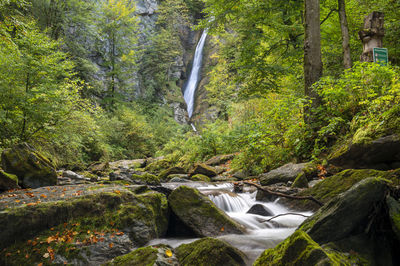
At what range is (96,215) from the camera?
3.48 meters

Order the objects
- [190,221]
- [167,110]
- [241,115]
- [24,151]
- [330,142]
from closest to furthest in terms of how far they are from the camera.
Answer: [190,221] → [24,151] → [330,142] → [241,115] → [167,110]

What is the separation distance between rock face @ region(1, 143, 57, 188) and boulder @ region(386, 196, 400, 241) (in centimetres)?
643

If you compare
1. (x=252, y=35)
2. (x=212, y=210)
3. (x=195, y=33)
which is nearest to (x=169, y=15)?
(x=195, y=33)

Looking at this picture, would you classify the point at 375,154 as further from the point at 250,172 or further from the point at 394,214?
the point at 250,172

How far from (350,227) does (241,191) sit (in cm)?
416

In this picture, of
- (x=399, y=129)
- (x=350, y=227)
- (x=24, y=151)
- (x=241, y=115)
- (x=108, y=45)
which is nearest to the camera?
(x=350, y=227)

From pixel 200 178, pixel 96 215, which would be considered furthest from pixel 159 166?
pixel 96 215

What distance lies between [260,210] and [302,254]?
2988 mm

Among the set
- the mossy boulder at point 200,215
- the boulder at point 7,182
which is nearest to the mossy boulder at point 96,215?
the mossy boulder at point 200,215

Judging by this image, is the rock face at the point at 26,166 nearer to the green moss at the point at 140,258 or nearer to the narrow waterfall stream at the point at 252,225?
the narrow waterfall stream at the point at 252,225

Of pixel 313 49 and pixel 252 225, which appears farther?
pixel 313 49

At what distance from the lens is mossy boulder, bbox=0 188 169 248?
9.69ft

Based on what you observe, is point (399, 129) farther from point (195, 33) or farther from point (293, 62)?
point (195, 33)

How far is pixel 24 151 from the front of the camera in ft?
18.7
